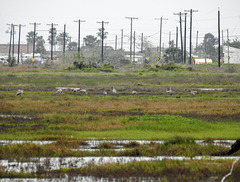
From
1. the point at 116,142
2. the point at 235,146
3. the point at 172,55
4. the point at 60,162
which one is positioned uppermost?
the point at 172,55

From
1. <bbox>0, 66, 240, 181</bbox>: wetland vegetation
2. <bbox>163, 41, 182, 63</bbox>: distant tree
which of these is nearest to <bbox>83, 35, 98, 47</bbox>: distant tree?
<bbox>163, 41, 182, 63</bbox>: distant tree

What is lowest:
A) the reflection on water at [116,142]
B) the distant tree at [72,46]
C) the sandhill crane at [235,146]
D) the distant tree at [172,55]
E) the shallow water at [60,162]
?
the shallow water at [60,162]

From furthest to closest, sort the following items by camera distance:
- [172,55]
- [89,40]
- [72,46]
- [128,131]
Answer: [72,46]
[89,40]
[172,55]
[128,131]

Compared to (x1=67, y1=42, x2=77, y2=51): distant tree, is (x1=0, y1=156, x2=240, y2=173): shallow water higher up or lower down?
lower down

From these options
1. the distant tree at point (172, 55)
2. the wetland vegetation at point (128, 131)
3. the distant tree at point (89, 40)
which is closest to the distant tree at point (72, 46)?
the distant tree at point (89, 40)

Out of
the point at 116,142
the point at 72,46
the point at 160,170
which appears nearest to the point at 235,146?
the point at 160,170

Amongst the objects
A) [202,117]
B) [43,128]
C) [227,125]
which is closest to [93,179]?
[43,128]

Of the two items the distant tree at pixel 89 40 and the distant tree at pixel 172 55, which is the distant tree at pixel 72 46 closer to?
the distant tree at pixel 89 40

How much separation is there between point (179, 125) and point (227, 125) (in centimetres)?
254

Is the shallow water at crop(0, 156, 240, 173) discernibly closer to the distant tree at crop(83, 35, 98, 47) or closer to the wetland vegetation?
the wetland vegetation

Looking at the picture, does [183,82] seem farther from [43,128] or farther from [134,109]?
[43,128]

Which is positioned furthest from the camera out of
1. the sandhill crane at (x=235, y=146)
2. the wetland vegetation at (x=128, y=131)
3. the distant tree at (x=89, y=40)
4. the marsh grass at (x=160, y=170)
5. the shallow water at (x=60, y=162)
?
the distant tree at (x=89, y=40)

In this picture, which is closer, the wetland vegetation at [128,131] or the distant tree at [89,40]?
the wetland vegetation at [128,131]

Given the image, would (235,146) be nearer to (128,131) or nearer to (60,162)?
(60,162)
